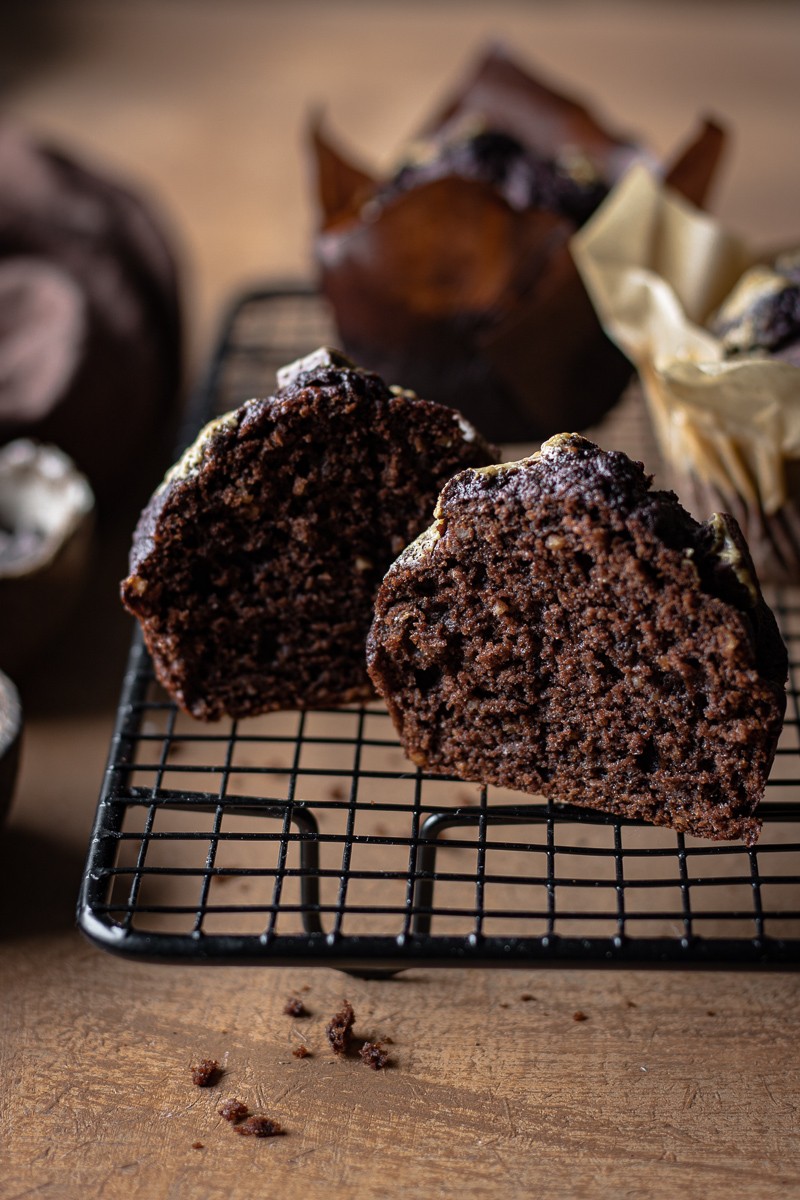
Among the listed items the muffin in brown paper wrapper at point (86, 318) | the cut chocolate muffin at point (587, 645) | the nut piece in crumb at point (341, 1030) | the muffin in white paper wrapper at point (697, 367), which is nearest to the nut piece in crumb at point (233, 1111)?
the nut piece in crumb at point (341, 1030)

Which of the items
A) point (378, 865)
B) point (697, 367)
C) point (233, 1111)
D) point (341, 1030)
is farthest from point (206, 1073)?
point (697, 367)

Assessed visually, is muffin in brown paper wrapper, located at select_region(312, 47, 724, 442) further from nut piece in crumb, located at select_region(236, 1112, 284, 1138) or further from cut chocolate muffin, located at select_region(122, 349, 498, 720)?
nut piece in crumb, located at select_region(236, 1112, 284, 1138)

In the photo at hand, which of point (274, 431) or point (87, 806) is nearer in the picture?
point (274, 431)

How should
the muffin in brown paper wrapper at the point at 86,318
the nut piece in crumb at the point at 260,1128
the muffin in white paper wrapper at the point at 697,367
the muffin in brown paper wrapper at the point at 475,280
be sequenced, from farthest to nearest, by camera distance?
the muffin in brown paper wrapper at the point at 86,318, the muffin in brown paper wrapper at the point at 475,280, the muffin in white paper wrapper at the point at 697,367, the nut piece in crumb at the point at 260,1128

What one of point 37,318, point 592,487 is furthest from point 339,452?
point 37,318

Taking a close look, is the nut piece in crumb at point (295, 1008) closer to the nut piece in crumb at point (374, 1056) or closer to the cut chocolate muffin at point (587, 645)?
the nut piece in crumb at point (374, 1056)

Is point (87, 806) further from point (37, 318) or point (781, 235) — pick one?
point (781, 235)

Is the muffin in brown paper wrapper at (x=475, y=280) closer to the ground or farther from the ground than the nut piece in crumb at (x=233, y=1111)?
farther from the ground
